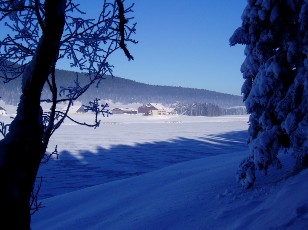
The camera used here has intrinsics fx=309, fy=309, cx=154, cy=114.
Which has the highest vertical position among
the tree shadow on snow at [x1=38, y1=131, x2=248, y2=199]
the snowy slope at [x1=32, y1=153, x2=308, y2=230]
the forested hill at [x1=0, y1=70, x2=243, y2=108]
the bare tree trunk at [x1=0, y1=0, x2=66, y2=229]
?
the forested hill at [x1=0, y1=70, x2=243, y2=108]

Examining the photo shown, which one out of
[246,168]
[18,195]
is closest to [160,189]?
[246,168]

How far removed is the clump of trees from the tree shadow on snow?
781 cm

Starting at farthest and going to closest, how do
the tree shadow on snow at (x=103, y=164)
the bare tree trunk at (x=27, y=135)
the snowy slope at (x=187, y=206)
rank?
the tree shadow on snow at (x=103, y=164), the snowy slope at (x=187, y=206), the bare tree trunk at (x=27, y=135)

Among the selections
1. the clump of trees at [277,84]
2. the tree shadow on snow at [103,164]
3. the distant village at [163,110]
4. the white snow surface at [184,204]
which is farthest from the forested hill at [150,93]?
the clump of trees at [277,84]

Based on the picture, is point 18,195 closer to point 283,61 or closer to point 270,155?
point 270,155

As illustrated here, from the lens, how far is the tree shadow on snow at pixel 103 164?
12.4m

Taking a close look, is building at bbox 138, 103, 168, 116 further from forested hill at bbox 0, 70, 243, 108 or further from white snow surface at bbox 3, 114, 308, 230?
white snow surface at bbox 3, 114, 308, 230

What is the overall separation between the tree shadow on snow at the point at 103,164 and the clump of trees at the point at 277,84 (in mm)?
7806

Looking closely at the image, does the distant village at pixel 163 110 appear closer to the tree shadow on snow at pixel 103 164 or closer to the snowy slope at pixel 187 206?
the tree shadow on snow at pixel 103 164

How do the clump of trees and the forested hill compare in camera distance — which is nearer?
the clump of trees

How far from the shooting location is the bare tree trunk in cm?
221

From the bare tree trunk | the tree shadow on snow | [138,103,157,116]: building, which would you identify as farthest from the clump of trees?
[138,103,157,116]: building

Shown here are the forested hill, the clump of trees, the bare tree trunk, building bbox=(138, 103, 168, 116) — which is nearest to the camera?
the bare tree trunk

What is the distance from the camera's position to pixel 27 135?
7.59 feet
